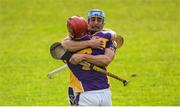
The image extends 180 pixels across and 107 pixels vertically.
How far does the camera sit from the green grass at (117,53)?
14.7 m

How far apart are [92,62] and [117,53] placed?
10.1 meters

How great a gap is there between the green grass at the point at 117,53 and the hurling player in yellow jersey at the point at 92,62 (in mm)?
4939

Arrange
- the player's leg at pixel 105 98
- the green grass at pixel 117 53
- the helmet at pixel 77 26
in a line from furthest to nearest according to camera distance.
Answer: the green grass at pixel 117 53
the player's leg at pixel 105 98
the helmet at pixel 77 26

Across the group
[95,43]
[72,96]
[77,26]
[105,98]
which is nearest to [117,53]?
[72,96]

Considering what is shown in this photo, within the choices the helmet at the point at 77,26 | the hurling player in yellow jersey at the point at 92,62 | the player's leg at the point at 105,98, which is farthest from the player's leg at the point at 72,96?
the helmet at the point at 77,26

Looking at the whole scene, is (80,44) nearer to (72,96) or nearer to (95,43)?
(95,43)

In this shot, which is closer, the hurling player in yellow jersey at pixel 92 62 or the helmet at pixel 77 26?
the helmet at pixel 77 26

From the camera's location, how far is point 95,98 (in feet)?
29.0

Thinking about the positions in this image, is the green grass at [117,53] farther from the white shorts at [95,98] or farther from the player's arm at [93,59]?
the player's arm at [93,59]

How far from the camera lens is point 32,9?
25.7 metres

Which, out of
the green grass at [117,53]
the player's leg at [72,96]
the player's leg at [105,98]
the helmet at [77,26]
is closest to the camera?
the helmet at [77,26]

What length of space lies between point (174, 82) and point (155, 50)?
370cm

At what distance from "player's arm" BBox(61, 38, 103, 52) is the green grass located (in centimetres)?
509

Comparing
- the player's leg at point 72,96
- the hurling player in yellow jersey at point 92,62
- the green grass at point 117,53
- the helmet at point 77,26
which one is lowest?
the green grass at point 117,53
